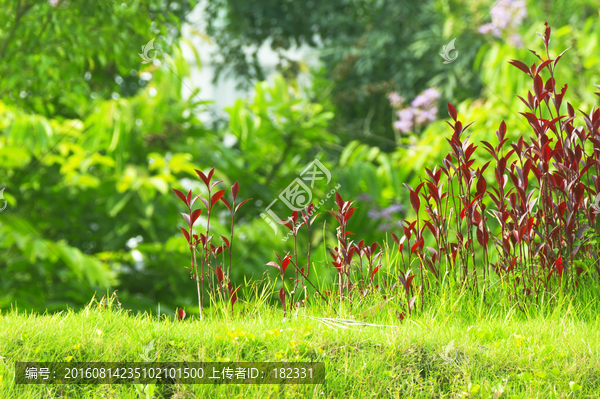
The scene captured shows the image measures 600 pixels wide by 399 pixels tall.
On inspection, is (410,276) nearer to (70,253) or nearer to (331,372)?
(331,372)

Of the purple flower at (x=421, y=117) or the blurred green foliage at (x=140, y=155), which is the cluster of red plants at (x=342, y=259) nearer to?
the blurred green foliage at (x=140, y=155)

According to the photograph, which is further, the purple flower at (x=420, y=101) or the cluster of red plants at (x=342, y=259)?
the purple flower at (x=420, y=101)

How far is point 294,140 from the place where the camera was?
3.72 metres

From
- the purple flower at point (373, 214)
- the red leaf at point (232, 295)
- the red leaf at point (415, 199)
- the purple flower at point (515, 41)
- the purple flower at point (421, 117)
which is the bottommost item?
the red leaf at point (232, 295)

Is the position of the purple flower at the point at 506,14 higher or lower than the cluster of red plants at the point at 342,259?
higher

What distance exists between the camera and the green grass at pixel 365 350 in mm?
1158

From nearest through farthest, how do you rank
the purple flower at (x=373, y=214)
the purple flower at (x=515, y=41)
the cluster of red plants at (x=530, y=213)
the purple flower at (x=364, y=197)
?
the cluster of red plants at (x=530, y=213) → the purple flower at (x=373, y=214) → the purple flower at (x=364, y=197) → the purple flower at (x=515, y=41)

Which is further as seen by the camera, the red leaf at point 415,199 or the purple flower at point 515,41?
the purple flower at point 515,41

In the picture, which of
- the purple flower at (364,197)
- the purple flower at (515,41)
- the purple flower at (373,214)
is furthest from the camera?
the purple flower at (515,41)

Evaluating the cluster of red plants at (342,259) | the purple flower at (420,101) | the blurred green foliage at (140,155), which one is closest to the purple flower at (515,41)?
the blurred green foliage at (140,155)

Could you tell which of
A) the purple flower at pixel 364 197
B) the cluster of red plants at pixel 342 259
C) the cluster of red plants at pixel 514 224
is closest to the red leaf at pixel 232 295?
the cluster of red plants at pixel 514 224

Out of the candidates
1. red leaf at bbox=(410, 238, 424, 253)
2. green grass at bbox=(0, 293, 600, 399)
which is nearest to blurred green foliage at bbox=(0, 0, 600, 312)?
red leaf at bbox=(410, 238, 424, 253)

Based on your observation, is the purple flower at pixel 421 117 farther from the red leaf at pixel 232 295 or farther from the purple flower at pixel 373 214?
the red leaf at pixel 232 295

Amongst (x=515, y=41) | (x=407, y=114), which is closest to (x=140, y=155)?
(x=407, y=114)
